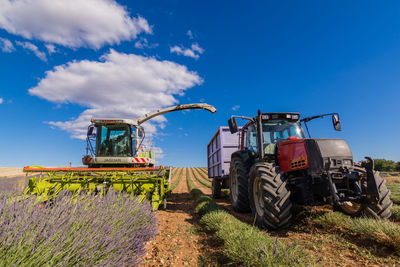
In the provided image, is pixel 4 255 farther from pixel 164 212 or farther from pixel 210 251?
pixel 164 212

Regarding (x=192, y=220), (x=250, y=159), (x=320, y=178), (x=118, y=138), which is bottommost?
(x=192, y=220)

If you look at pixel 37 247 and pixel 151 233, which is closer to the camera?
pixel 37 247

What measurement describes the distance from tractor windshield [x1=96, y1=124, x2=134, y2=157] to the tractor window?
15.2 ft

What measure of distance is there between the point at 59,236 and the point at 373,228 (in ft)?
13.4

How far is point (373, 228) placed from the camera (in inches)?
131

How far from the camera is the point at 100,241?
2.35 meters

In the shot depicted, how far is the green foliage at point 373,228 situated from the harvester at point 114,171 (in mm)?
3874

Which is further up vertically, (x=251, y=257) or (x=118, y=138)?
(x=118, y=138)

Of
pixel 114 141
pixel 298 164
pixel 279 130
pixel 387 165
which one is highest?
pixel 114 141

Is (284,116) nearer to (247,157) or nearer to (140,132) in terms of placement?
(247,157)

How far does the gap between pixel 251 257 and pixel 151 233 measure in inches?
76.9

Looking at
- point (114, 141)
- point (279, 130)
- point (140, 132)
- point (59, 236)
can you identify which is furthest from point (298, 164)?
point (114, 141)

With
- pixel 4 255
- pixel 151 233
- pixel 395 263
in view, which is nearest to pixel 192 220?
pixel 151 233

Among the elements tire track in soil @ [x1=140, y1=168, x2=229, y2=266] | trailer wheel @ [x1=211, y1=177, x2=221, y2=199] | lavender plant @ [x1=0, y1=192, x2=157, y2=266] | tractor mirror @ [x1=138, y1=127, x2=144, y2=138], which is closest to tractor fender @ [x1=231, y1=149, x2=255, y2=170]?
tire track in soil @ [x1=140, y1=168, x2=229, y2=266]
